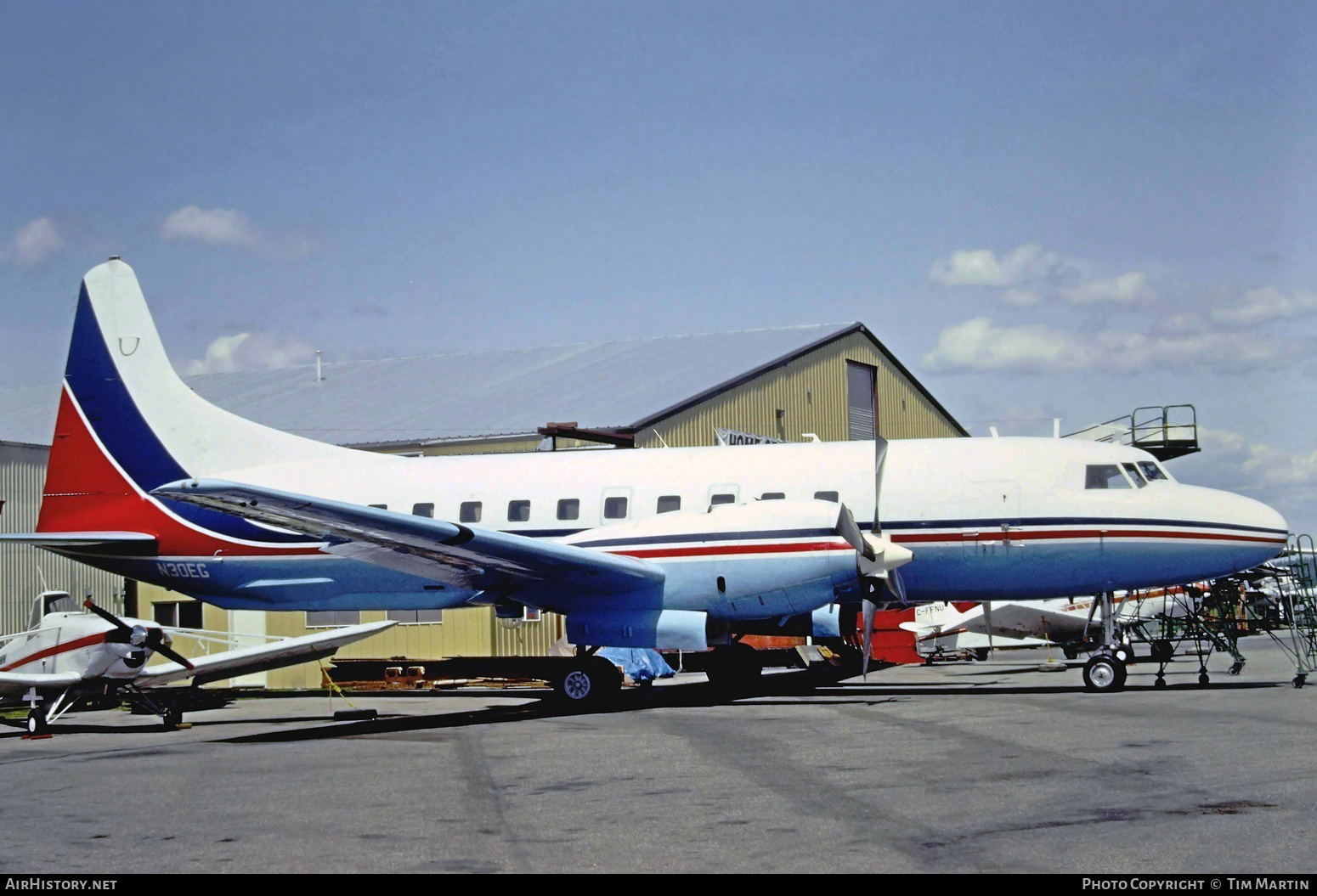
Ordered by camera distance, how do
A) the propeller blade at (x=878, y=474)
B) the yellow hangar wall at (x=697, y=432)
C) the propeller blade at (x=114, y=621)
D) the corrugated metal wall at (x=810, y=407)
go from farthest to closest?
the corrugated metal wall at (x=810, y=407) → the yellow hangar wall at (x=697, y=432) → the propeller blade at (x=878, y=474) → the propeller blade at (x=114, y=621)

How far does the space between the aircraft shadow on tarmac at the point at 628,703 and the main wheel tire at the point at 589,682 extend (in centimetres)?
18

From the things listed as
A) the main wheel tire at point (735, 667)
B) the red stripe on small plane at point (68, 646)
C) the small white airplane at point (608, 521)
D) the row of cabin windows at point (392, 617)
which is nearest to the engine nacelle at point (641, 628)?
the small white airplane at point (608, 521)

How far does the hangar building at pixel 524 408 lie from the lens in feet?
107

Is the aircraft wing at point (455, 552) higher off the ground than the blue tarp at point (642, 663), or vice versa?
the aircraft wing at point (455, 552)

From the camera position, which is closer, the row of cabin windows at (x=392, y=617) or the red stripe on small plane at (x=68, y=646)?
the red stripe on small plane at (x=68, y=646)

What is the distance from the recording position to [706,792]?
11062mm

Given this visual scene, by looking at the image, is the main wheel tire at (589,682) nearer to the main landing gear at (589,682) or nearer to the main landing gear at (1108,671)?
the main landing gear at (589,682)

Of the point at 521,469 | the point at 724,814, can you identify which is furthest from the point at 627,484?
the point at 724,814

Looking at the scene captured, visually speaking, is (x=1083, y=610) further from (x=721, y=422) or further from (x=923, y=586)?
(x=923, y=586)

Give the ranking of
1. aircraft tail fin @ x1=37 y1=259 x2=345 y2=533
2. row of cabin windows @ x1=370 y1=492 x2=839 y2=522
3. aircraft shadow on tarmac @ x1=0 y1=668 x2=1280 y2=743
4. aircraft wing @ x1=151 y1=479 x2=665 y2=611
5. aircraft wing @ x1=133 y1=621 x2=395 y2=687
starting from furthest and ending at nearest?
1. aircraft tail fin @ x1=37 y1=259 x2=345 y2=533
2. row of cabin windows @ x1=370 y1=492 x2=839 y2=522
3. aircraft wing @ x1=133 y1=621 x2=395 y2=687
4. aircraft shadow on tarmac @ x1=0 y1=668 x2=1280 y2=743
5. aircraft wing @ x1=151 y1=479 x2=665 y2=611

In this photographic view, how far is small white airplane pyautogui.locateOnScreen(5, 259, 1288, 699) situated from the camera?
18.4 metres

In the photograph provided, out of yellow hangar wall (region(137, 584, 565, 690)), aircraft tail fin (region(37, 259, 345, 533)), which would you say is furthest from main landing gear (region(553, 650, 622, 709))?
yellow hangar wall (region(137, 584, 565, 690))

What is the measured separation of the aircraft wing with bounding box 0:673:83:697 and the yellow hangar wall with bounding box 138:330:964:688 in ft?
27.5

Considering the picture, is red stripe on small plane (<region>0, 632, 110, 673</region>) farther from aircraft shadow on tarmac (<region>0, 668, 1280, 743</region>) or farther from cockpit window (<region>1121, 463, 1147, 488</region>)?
cockpit window (<region>1121, 463, 1147, 488</region>)
